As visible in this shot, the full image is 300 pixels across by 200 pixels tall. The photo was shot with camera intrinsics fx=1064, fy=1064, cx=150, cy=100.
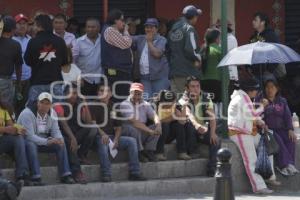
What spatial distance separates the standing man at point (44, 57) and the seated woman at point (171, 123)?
153 centimetres

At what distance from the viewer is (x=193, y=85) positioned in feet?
50.7

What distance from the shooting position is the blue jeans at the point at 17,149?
1395cm

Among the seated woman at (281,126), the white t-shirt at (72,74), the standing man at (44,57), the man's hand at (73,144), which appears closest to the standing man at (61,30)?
the white t-shirt at (72,74)

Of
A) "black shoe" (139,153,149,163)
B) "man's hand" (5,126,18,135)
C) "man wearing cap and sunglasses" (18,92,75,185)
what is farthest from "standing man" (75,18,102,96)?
"man's hand" (5,126,18,135)

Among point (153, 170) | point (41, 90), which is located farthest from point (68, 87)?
point (153, 170)

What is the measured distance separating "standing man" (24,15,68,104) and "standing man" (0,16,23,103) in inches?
6.2

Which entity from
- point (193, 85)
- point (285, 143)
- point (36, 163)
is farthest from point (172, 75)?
point (36, 163)

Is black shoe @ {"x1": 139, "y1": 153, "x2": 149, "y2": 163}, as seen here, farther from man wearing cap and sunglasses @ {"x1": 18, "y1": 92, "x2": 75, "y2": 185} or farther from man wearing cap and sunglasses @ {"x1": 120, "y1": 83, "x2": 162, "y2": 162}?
man wearing cap and sunglasses @ {"x1": 18, "y1": 92, "x2": 75, "y2": 185}

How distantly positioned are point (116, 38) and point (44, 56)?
1157mm

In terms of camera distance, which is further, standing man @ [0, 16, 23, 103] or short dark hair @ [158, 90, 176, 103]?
short dark hair @ [158, 90, 176, 103]

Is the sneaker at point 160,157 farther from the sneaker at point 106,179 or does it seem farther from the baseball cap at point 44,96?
the baseball cap at point 44,96

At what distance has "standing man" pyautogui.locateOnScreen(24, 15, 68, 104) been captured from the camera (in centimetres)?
1495

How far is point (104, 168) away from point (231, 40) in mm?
3569

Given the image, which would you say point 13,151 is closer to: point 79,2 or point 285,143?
point 285,143
